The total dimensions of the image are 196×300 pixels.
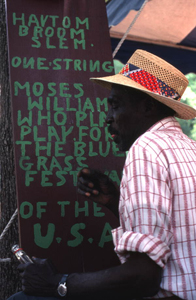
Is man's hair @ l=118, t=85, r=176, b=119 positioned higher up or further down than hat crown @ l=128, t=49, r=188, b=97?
further down

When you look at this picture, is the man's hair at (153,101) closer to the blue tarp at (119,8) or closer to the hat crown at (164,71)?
the hat crown at (164,71)

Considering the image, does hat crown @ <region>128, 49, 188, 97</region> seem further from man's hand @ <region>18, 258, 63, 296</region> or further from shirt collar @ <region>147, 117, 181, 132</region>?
Result: man's hand @ <region>18, 258, 63, 296</region>

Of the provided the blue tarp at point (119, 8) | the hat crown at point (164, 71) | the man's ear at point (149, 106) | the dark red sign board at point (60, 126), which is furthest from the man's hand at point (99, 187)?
the blue tarp at point (119, 8)

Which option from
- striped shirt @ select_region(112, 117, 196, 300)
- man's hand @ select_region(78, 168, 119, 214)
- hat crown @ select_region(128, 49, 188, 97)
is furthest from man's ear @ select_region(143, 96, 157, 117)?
man's hand @ select_region(78, 168, 119, 214)

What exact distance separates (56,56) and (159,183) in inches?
54.1

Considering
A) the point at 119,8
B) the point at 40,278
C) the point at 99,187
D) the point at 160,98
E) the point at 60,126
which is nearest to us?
the point at 40,278

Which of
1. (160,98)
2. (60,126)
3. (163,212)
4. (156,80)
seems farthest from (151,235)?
(60,126)

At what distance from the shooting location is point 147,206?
1.40 meters

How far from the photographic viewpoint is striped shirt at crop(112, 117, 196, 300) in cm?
139

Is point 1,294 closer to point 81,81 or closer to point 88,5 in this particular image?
point 81,81

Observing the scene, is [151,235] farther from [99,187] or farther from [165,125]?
[99,187]

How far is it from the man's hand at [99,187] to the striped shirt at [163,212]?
0.47 meters

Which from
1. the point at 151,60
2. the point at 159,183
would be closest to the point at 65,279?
the point at 159,183

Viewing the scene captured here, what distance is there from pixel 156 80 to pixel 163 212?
2.12 ft
